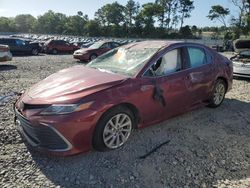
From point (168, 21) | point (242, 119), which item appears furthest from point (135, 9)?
point (242, 119)

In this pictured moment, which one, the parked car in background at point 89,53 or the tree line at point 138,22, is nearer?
the parked car in background at point 89,53

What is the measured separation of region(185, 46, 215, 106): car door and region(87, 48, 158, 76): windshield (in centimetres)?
86

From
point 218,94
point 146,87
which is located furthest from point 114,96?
point 218,94

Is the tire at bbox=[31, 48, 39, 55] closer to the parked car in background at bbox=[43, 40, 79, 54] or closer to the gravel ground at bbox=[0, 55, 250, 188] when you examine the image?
the parked car in background at bbox=[43, 40, 79, 54]

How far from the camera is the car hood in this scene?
3.72 meters

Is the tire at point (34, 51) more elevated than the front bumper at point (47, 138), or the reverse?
the front bumper at point (47, 138)

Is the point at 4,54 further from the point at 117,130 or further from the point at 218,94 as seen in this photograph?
the point at 117,130

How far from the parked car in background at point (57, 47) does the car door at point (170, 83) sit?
70.8 feet

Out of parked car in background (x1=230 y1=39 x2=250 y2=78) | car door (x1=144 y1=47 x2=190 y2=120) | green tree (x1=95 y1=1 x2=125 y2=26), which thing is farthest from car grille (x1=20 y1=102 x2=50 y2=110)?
green tree (x1=95 y1=1 x2=125 y2=26)

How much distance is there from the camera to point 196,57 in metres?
5.46

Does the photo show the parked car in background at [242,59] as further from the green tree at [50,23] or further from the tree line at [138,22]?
the green tree at [50,23]

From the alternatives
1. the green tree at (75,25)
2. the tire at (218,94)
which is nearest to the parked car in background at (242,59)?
the tire at (218,94)

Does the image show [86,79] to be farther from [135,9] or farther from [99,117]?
[135,9]

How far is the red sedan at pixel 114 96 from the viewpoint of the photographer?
11.6 feet
